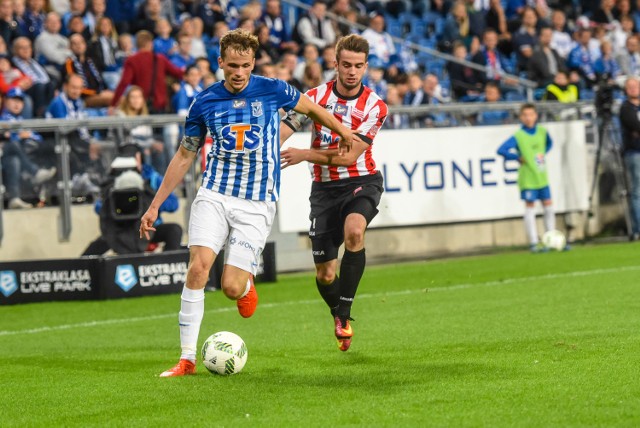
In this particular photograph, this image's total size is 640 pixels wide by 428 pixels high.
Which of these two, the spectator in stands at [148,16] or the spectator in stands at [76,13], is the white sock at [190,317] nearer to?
the spectator in stands at [76,13]

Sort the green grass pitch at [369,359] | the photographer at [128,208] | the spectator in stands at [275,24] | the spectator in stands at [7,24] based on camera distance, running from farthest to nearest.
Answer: the spectator in stands at [275,24] → the spectator in stands at [7,24] → the photographer at [128,208] → the green grass pitch at [369,359]

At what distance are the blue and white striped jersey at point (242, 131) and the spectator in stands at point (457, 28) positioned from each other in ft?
50.6

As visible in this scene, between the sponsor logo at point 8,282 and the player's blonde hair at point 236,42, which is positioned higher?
the player's blonde hair at point 236,42

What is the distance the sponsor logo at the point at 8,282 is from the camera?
14.2m

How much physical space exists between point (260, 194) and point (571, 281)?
6310mm

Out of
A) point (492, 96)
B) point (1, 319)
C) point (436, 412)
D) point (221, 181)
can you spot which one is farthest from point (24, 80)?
point (436, 412)

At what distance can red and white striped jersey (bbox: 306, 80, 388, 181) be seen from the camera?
30.3ft

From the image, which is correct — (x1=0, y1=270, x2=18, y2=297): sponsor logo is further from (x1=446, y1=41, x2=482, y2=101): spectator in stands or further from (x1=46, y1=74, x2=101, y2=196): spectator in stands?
(x1=446, y1=41, x2=482, y2=101): spectator in stands

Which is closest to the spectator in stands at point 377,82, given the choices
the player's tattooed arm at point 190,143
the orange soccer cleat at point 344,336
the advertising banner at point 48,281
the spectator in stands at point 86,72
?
the spectator in stands at point 86,72

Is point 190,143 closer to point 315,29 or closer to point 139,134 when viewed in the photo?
point 139,134

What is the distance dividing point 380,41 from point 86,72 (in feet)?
20.1

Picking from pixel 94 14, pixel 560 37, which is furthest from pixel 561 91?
pixel 94 14

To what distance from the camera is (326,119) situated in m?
8.26

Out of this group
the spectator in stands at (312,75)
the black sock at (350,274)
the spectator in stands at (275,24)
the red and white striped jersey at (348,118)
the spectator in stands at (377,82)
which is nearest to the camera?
the black sock at (350,274)
